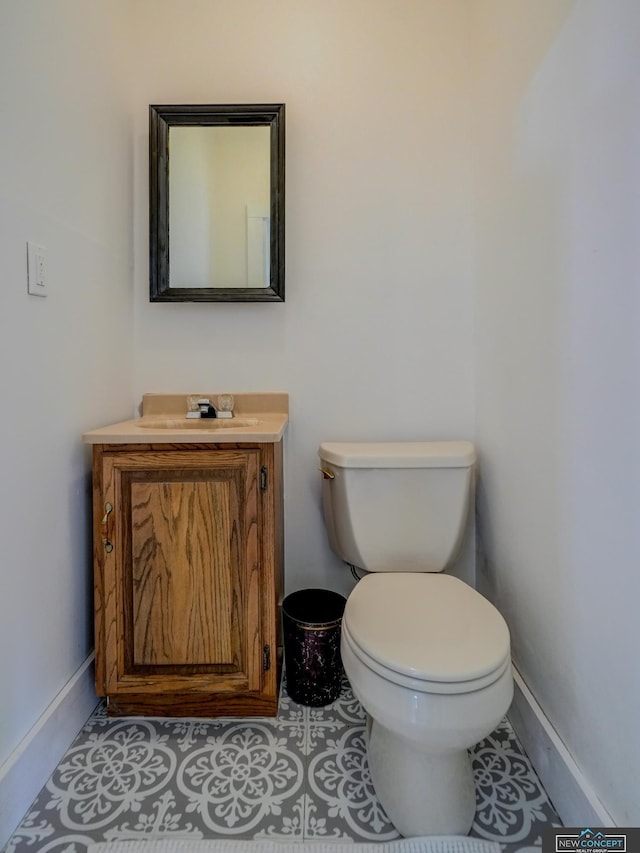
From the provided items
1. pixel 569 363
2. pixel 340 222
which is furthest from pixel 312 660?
pixel 340 222

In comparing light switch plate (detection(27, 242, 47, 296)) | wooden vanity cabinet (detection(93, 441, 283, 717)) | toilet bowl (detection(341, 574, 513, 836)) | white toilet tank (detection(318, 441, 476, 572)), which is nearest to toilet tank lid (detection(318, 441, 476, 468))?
white toilet tank (detection(318, 441, 476, 572))

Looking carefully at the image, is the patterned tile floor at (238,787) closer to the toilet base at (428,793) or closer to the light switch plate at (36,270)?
the toilet base at (428,793)

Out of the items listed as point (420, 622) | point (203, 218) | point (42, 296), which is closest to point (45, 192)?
point (42, 296)

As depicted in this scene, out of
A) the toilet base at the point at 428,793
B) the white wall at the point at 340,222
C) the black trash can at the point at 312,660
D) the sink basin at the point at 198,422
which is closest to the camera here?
the toilet base at the point at 428,793

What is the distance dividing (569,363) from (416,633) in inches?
26.5

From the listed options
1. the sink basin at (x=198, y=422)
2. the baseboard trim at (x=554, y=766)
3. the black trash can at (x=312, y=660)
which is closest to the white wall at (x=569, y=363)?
the baseboard trim at (x=554, y=766)

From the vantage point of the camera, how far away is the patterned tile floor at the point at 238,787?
997 mm

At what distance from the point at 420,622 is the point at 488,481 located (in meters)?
0.64

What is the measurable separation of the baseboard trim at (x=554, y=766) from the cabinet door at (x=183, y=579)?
70 cm

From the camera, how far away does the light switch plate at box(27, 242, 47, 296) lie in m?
1.09

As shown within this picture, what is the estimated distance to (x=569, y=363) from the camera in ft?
3.40

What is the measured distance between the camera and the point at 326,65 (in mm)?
1654

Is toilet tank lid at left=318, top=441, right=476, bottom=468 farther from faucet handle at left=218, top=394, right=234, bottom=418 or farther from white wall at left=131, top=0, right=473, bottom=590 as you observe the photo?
faucet handle at left=218, top=394, right=234, bottom=418

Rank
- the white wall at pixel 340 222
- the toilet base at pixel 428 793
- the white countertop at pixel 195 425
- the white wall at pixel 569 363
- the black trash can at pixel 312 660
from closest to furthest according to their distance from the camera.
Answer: the white wall at pixel 569 363, the toilet base at pixel 428 793, the white countertop at pixel 195 425, the black trash can at pixel 312 660, the white wall at pixel 340 222
